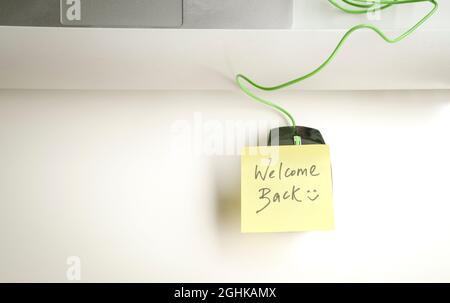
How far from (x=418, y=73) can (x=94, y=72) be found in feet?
1.46

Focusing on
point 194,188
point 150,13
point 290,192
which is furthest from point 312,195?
point 150,13

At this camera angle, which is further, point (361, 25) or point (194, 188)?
point (194, 188)

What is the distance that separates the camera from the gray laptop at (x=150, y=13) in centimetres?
55

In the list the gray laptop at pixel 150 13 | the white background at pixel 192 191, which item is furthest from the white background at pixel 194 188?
the gray laptop at pixel 150 13

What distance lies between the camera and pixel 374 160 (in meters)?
0.72

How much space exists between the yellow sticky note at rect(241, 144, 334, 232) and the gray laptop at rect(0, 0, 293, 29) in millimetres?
188

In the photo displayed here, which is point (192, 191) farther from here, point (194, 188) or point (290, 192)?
point (290, 192)

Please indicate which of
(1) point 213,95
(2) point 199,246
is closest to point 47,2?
(1) point 213,95

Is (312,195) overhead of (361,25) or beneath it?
beneath

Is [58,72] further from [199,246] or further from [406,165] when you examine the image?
[406,165]

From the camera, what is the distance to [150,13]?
55 cm

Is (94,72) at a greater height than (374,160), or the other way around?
(94,72)

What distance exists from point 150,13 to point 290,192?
1.01ft

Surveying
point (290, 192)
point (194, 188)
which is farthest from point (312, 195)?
point (194, 188)
